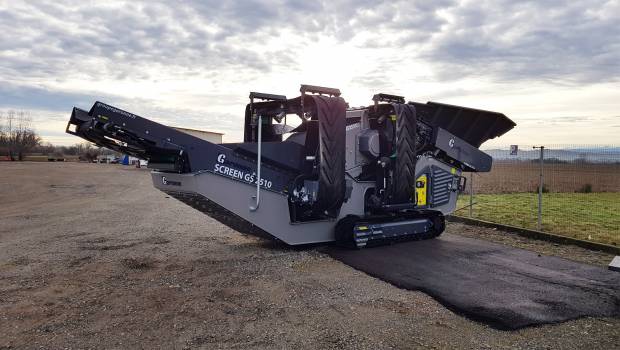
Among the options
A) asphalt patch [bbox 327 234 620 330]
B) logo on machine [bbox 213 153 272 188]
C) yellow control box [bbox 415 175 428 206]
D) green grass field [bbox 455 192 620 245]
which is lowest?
asphalt patch [bbox 327 234 620 330]

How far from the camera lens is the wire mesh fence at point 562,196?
10.9 metres

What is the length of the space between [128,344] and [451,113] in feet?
25.6

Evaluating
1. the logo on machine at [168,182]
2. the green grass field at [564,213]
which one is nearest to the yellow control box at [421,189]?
the green grass field at [564,213]

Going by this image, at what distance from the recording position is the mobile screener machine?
707 cm

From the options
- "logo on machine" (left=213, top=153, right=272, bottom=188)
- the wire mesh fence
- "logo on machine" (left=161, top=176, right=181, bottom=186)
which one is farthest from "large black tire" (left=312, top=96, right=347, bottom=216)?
the wire mesh fence

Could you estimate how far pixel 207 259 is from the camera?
25.0 feet

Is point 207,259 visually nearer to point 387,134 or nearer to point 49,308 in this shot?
point 49,308

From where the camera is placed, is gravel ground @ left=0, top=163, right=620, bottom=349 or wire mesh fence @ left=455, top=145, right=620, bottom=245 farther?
wire mesh fence @ left=455, top=145, right=620, bottom=245

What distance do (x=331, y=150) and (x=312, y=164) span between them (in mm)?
540

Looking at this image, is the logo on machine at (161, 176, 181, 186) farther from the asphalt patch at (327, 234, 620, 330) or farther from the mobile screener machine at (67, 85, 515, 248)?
the asphalt patch at (327, 234, 620, 330)

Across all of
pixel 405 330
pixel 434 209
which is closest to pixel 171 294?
pixel 405 330

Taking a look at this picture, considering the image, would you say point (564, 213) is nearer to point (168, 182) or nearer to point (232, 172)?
point (232, 172)

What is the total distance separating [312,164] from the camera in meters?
8.11

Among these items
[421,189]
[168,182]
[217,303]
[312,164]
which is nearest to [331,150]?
[312,164]
